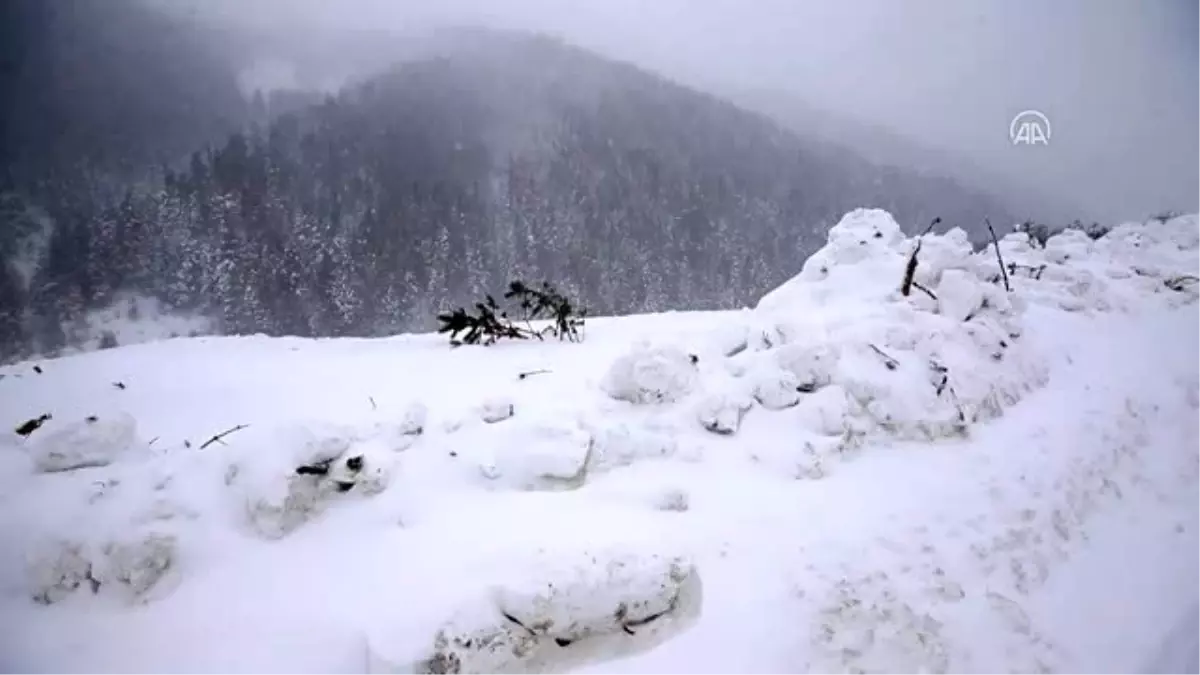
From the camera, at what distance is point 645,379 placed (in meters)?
4.59

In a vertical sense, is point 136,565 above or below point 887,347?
below

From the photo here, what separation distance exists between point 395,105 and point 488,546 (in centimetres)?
9712

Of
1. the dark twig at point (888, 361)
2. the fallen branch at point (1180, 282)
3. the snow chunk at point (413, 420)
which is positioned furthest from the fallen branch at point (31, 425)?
the fallen branch at point (1180, 282)

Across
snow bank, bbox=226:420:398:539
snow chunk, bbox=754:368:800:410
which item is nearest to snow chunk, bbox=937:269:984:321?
snow chunk, bbox=754:368:800:410

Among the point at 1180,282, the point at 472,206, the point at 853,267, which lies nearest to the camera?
the point at 853,267

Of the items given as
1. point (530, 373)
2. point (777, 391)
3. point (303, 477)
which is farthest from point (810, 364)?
point (303, 477)

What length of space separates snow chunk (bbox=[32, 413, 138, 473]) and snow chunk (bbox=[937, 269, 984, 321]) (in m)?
7.31

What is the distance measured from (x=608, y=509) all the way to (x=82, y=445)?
326 cm

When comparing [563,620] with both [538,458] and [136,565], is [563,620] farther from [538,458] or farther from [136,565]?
[136,565]

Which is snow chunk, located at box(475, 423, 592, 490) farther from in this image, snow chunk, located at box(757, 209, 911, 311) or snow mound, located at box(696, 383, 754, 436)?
snow chunk, located at box(757, 209, 911, 311)

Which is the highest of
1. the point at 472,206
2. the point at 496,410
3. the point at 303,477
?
the point at 496,410

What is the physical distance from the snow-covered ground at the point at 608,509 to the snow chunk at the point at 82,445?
1 cm

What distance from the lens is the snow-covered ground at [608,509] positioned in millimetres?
2840

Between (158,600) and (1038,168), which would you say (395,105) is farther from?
(158,600)
